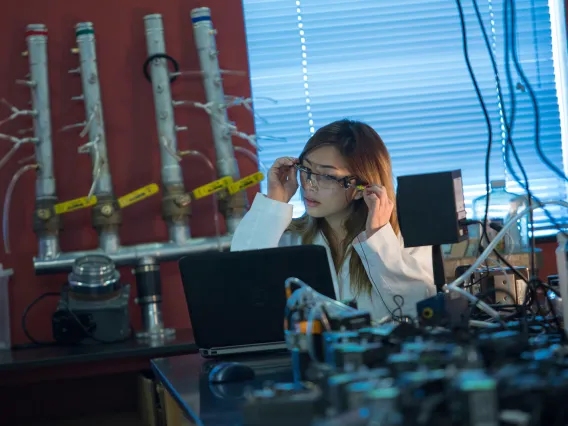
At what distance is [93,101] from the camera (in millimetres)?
3105

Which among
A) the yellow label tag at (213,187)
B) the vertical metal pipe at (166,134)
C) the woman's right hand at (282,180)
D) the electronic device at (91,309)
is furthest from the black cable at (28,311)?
the woman's right hand at (282,180)

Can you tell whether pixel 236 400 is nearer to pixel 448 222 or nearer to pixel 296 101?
pixel 448 222

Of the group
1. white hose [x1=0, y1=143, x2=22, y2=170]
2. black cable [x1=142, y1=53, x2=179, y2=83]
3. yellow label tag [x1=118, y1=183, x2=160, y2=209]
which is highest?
black cable [x1=142, y1=53, x2=179, y2=83]

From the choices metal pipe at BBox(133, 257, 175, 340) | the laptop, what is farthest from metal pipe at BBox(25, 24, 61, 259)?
the laptop

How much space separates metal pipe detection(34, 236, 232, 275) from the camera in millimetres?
3088

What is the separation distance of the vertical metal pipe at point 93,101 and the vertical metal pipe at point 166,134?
21cm

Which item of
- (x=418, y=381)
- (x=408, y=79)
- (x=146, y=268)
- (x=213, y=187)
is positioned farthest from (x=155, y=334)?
(x=418, y=381)

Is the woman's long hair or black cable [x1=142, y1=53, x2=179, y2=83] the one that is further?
black cable [x1=142, y1=53, x2=179, y2=83]

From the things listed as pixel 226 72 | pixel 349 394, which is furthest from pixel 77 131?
pixel 349 394

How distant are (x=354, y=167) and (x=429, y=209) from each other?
0.80 m

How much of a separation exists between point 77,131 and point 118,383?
100 centimetres

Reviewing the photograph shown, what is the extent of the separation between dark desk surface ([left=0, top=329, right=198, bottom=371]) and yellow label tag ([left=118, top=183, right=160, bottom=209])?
1.80 ft

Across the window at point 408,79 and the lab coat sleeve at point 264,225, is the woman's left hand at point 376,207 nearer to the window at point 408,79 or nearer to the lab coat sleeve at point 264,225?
the lab coat sleeve at point 264,225

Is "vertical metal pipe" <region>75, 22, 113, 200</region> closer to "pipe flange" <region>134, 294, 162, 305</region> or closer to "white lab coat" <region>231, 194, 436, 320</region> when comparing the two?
"pipe flange" <region>134, 294, 162, 305</region>
